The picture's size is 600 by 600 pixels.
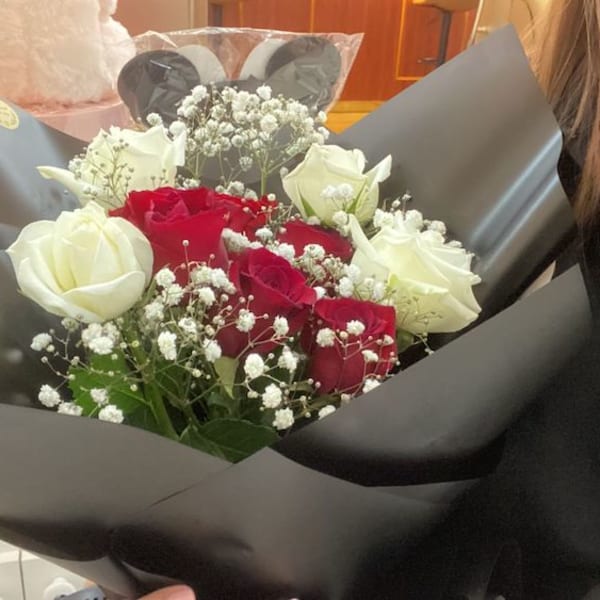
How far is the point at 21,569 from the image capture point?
92cm

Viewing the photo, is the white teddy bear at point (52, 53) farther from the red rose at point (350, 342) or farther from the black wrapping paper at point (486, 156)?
the red rose at point (350, 342)

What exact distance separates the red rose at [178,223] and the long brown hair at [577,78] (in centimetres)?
39

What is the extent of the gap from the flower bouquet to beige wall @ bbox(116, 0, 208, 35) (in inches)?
113

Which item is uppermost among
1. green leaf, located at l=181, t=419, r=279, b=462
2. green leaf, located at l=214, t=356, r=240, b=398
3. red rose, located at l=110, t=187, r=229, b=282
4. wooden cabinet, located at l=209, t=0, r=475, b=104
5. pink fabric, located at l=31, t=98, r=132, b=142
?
red rose, located at l=110, t=187, r=229, b=282

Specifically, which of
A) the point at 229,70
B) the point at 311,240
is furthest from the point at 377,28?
the point at 311,240

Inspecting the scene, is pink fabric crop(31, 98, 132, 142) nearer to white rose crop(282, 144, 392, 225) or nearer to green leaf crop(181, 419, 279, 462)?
white rose crop(282, 144, 392, 225)

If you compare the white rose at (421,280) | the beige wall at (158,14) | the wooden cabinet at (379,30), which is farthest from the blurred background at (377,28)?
the white rose at (421,280)

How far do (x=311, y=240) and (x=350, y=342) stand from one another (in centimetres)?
11

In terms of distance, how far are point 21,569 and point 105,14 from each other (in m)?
1.14

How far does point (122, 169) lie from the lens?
629 millimetres

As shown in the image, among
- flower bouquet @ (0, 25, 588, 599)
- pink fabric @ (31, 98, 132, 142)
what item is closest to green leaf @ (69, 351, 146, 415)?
flower bouquet @ (0, 25, 588, 599)

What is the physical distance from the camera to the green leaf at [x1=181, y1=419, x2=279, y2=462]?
1.69 ft

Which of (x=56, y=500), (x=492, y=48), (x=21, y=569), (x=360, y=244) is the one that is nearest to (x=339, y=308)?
(x=360, y=244)

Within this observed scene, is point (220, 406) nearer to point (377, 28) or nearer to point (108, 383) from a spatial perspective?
point (108, 383)
